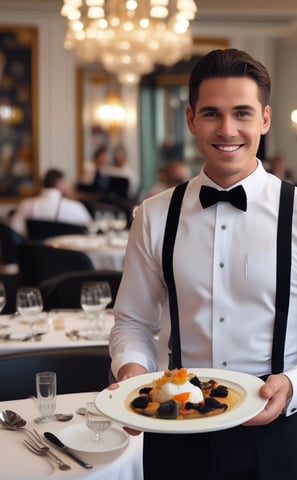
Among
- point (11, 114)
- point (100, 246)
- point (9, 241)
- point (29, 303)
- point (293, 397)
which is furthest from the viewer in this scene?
point (11, 114)

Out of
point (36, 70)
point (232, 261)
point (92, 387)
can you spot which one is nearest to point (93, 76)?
point (36, 70)

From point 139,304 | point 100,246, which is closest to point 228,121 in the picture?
point 139,304

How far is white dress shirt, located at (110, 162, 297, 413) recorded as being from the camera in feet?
5.89

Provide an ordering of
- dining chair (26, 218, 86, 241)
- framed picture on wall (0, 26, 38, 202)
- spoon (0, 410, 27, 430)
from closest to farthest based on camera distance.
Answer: spoon (0, 410, 27, 430) → dining chair (26, 218, 86, 241) → framed picture on wall (0, 26, 38, 202)

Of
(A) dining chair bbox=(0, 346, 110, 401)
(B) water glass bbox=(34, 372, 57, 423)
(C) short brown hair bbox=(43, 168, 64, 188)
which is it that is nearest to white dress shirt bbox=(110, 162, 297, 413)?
(B) water glass bbox=(34, 372, 57, 423)

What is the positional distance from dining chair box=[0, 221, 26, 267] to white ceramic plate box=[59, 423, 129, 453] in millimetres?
5300

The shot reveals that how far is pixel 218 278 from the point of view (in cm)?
182

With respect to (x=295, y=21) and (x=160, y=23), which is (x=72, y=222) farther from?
(x=295, y=21)

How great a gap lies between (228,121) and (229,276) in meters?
0.34

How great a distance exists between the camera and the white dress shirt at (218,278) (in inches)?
70.7

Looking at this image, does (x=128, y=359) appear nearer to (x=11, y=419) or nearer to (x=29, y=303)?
(x=11, y=419)

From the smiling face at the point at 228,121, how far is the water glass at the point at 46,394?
849mm

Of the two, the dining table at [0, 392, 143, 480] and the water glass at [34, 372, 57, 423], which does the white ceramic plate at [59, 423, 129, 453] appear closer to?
the dining table at [0, 392, 143, 480]

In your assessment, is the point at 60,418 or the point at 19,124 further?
the point at 19,124
